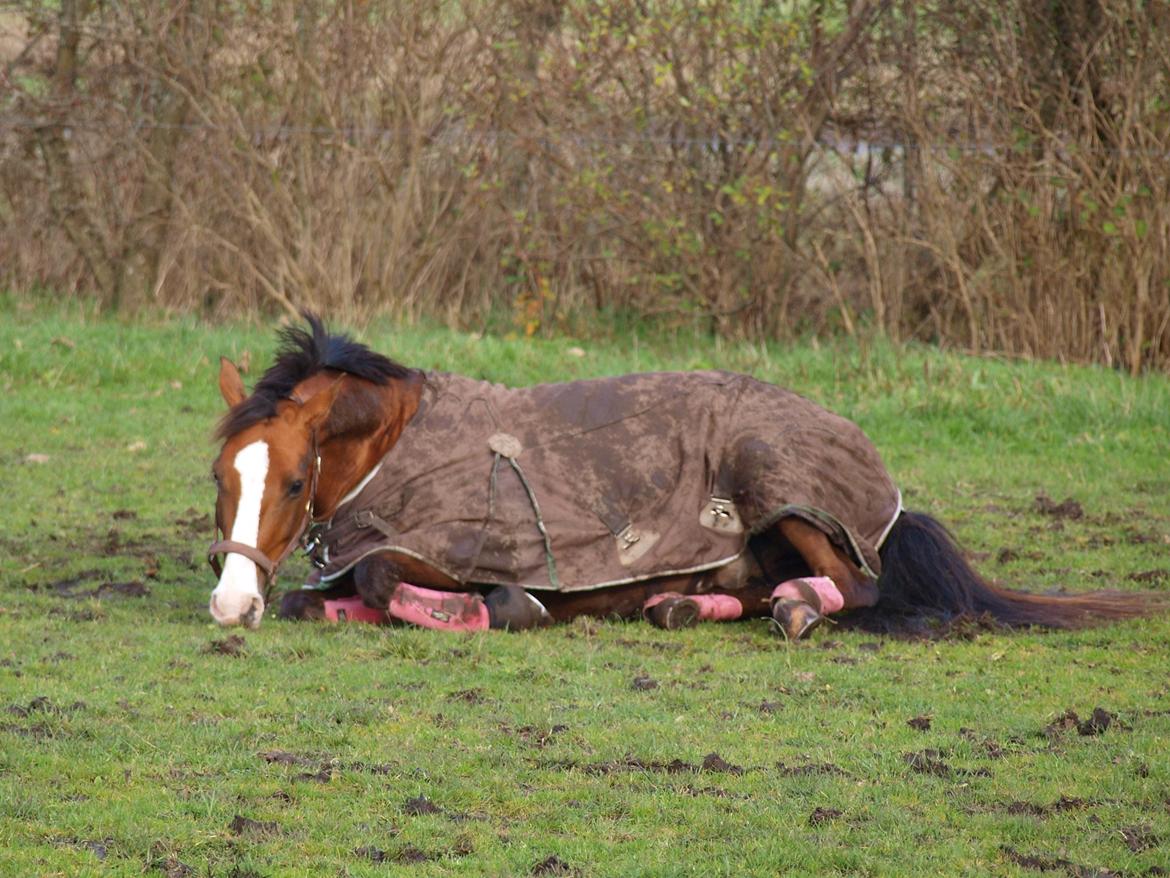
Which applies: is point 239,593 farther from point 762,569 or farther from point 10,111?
point 10,111

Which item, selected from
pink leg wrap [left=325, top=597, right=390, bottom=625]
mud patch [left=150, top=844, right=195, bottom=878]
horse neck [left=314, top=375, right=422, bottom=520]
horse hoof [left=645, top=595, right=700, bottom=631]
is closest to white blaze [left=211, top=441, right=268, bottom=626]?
horse neck [left=314, top=375, right=422, bottom=520]

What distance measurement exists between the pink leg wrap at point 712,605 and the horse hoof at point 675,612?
0.09 ft

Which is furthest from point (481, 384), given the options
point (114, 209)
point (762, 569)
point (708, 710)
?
point (114, 209)

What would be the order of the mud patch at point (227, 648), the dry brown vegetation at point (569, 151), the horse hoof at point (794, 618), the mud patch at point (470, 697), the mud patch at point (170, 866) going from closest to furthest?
1. the mud patch at point (170, 866)
2. the mud patch at point (470, 697)
3. the mud patch at point (227, 648)
4. the horse hoof at point (794, 618)
5. the dry brown vegetation at point (569, 151)

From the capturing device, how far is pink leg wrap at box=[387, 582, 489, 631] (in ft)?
19.2

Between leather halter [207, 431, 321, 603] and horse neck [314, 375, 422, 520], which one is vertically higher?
horse neck [314, 375, 422, 520]

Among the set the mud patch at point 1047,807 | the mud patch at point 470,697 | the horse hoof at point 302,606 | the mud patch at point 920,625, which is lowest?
the horse hoof at point 302,606

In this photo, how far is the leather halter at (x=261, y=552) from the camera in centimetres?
545

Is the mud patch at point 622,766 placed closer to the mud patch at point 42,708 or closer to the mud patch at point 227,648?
the mud patch at point 42,708

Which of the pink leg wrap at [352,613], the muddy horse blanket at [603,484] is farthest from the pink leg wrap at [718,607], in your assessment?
the pink leg wrap at [352,613]

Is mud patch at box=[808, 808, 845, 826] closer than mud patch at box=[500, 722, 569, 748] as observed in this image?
Yes

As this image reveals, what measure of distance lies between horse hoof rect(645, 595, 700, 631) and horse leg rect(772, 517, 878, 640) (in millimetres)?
342

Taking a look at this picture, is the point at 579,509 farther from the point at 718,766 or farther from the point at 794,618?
the point at 718,766

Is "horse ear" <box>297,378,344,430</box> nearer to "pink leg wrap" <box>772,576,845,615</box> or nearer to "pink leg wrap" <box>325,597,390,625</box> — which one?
"pink leg wrap" <box>325,597,390,625</box>
